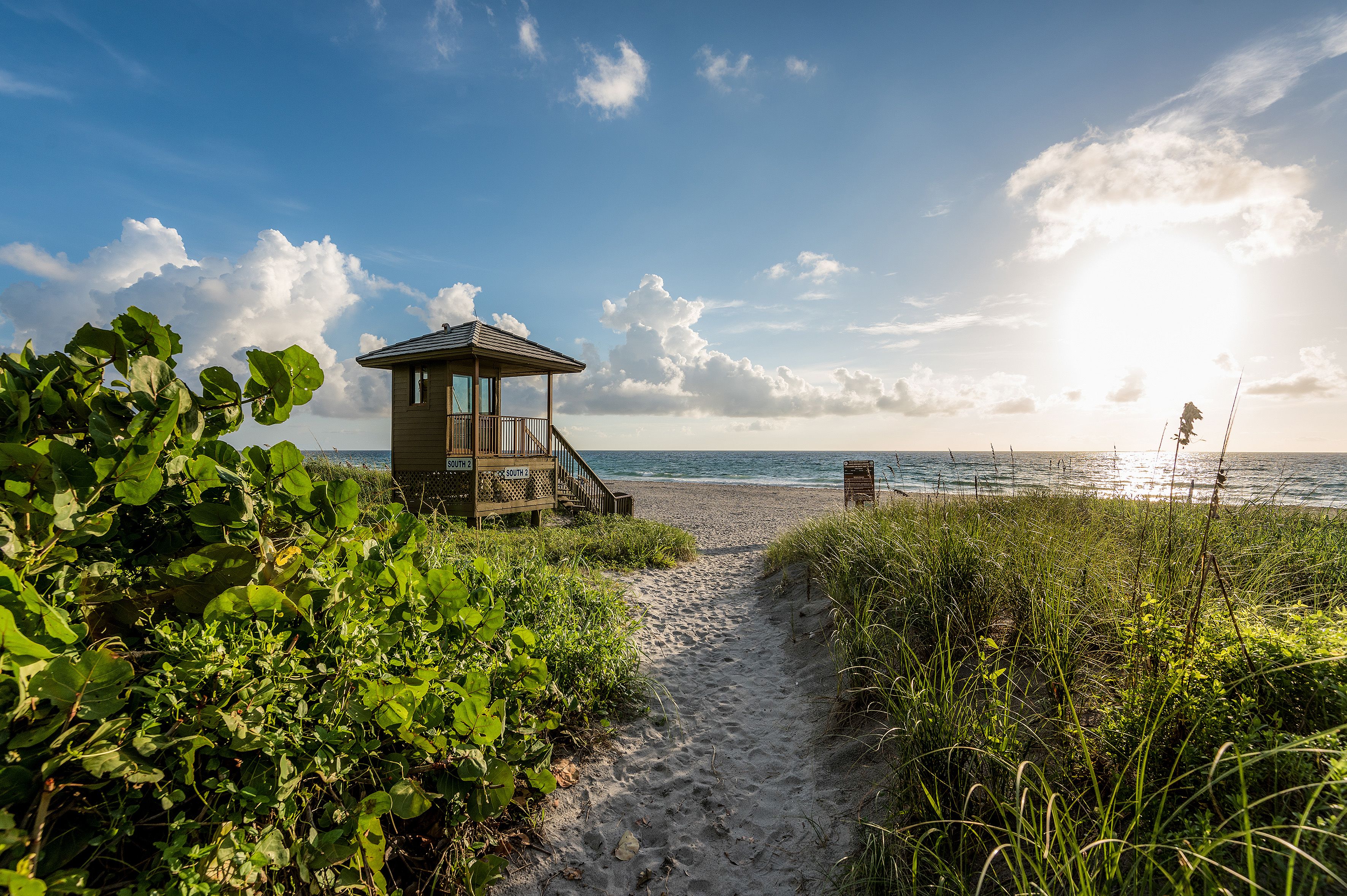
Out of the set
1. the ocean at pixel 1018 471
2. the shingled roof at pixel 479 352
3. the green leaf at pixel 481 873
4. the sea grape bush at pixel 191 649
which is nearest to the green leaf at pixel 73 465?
the sea grape bush at pixel 191 649

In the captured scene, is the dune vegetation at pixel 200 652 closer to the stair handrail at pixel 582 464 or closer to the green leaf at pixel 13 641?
the green leaf at pixel 13 641

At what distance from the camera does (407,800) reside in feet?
5.67

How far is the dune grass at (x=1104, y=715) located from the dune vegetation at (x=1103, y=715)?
1cm

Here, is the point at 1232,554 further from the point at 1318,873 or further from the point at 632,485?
the point at 632,485

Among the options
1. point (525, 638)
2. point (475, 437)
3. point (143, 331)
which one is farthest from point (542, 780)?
point (475, 437)

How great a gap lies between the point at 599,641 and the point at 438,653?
2.25 meters

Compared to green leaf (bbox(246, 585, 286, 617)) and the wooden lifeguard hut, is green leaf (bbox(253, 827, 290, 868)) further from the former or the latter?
the wooden lifeguard hut

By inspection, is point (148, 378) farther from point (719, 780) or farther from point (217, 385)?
point (719, 780)

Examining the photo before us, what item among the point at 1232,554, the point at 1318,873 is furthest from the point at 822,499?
the point at 1318,873

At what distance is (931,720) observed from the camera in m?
2.72

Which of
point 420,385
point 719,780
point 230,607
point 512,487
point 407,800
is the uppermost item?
point 420,385

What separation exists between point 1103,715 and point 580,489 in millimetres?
13970

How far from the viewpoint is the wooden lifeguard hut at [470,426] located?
42.1 ft

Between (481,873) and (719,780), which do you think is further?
(719,780)
